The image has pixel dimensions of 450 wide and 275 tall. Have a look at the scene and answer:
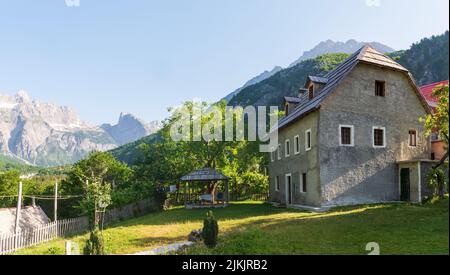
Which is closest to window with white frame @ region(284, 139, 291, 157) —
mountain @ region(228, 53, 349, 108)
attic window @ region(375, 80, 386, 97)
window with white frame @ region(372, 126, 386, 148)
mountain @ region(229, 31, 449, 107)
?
window with white frame @ region(372, 126, 386, 148)

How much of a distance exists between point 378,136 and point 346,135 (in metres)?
2.45

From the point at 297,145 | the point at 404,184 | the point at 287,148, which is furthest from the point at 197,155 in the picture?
the point at 404,184

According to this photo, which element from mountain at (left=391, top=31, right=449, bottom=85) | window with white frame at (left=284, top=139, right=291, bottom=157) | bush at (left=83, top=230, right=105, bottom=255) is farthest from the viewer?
mountain at (left=391, top=31, right=449, bottom=85)

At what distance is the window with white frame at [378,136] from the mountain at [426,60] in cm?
7388

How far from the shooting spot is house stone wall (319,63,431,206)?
1991 centimetres

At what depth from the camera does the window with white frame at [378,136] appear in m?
21.1

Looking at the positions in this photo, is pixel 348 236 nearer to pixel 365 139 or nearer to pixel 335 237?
pixel 335 237

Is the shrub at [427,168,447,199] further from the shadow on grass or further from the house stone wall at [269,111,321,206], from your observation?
the house stone wall at [269,111,321,206]

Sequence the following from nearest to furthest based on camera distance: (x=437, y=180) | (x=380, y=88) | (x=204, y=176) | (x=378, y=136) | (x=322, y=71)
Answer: (x=437, y=180), (x=378, y=136), (x=380, y=88), (x=204, y=176), (x=322, y=71)

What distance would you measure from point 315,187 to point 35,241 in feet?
53.4

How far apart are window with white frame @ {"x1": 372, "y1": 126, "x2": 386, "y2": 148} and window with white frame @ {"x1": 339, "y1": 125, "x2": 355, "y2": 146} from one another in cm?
168

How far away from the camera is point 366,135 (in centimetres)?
2094
